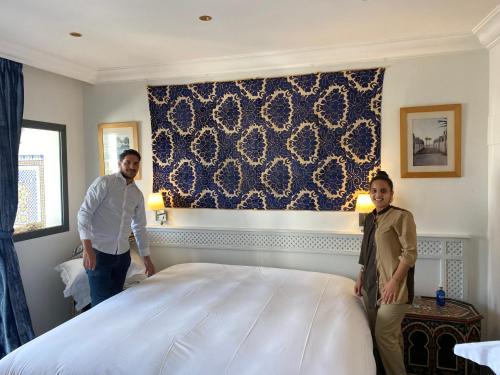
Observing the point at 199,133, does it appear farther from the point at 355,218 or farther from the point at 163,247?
the point at 355,218

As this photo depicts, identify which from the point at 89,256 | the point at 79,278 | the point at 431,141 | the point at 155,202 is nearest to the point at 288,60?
the point at 431,141

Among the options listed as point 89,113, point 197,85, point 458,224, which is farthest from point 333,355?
point 89,113

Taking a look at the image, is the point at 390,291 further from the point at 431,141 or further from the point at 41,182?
the point at 41,182

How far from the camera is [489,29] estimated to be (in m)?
2.57

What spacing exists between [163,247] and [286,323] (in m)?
1.91

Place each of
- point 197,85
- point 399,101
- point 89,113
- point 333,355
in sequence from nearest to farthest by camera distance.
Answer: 1. point 333,355
2. point 399,101
3. point 197,85
4. point 89,113

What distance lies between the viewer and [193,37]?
2.79 metres

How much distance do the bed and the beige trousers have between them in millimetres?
121

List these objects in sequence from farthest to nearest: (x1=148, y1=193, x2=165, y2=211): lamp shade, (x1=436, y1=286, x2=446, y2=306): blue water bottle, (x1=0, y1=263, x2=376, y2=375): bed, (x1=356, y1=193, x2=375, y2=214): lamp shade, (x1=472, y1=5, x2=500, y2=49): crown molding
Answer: (x1=148, y1=193, x2=165, y2=211): lamp shade, (x1=356, y1=193, x2=375, y2=214): lamp shade, (x1=436, y1=286, x2=446, y2=306): blue water bottle, (x1=472, y1=5, x2=500, y2=49): crown molding, (x1=0, y1=263, x2=376, y2=375): bed

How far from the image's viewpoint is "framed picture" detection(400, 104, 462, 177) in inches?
114

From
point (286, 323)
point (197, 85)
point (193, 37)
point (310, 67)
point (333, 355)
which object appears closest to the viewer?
point (333, 355)

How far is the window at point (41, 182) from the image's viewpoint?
3225 millimetres

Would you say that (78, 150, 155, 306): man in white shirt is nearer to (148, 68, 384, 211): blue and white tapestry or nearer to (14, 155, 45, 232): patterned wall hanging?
(148, 68, 384, 211): blue and white tapestry

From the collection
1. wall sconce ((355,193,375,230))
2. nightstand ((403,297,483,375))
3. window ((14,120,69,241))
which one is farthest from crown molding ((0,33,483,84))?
nightstand ((403,297,483,375))
